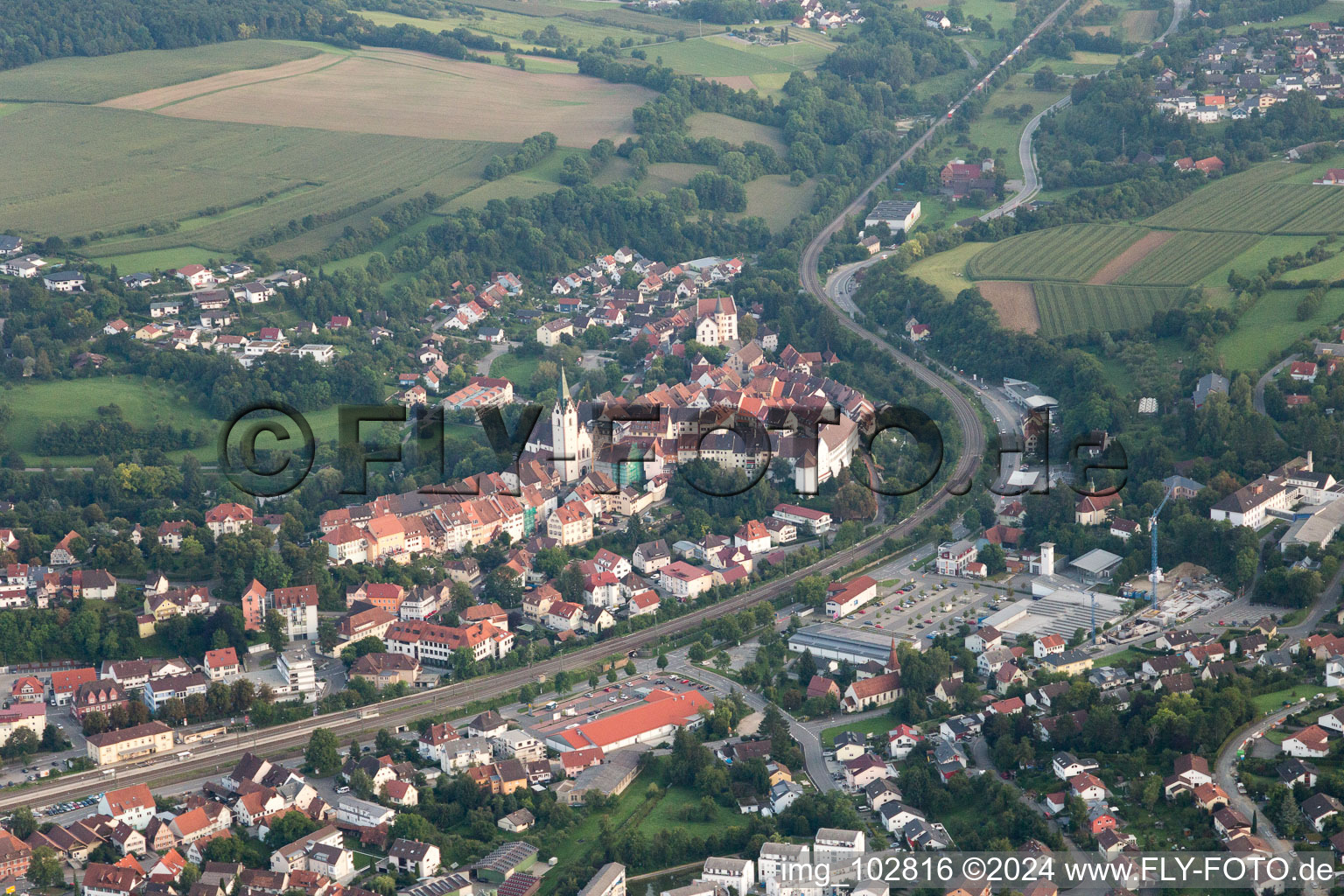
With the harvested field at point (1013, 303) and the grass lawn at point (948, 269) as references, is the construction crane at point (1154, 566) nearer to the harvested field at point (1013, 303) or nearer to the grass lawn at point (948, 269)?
the harvested field at point (1013, 303)

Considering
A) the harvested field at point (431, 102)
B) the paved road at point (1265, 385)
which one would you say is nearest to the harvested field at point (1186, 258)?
the paved road at point (1265, 385)

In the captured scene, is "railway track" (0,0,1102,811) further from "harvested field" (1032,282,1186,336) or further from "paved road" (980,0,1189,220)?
"paved road" (980,0,1189,220)

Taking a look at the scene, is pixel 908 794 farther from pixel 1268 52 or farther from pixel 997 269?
pixel 1268 52

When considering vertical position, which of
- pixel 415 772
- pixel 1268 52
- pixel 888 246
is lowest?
pixel 415 772

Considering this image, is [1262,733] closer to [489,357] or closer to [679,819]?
[679,819]

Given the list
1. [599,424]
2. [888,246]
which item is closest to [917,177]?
[888,246]

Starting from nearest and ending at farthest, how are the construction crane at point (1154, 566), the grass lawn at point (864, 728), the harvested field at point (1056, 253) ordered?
the grass lawn at point (864, 728) → the construction crane at point (1154, 566) → the harvested field at point (1056, 253)
